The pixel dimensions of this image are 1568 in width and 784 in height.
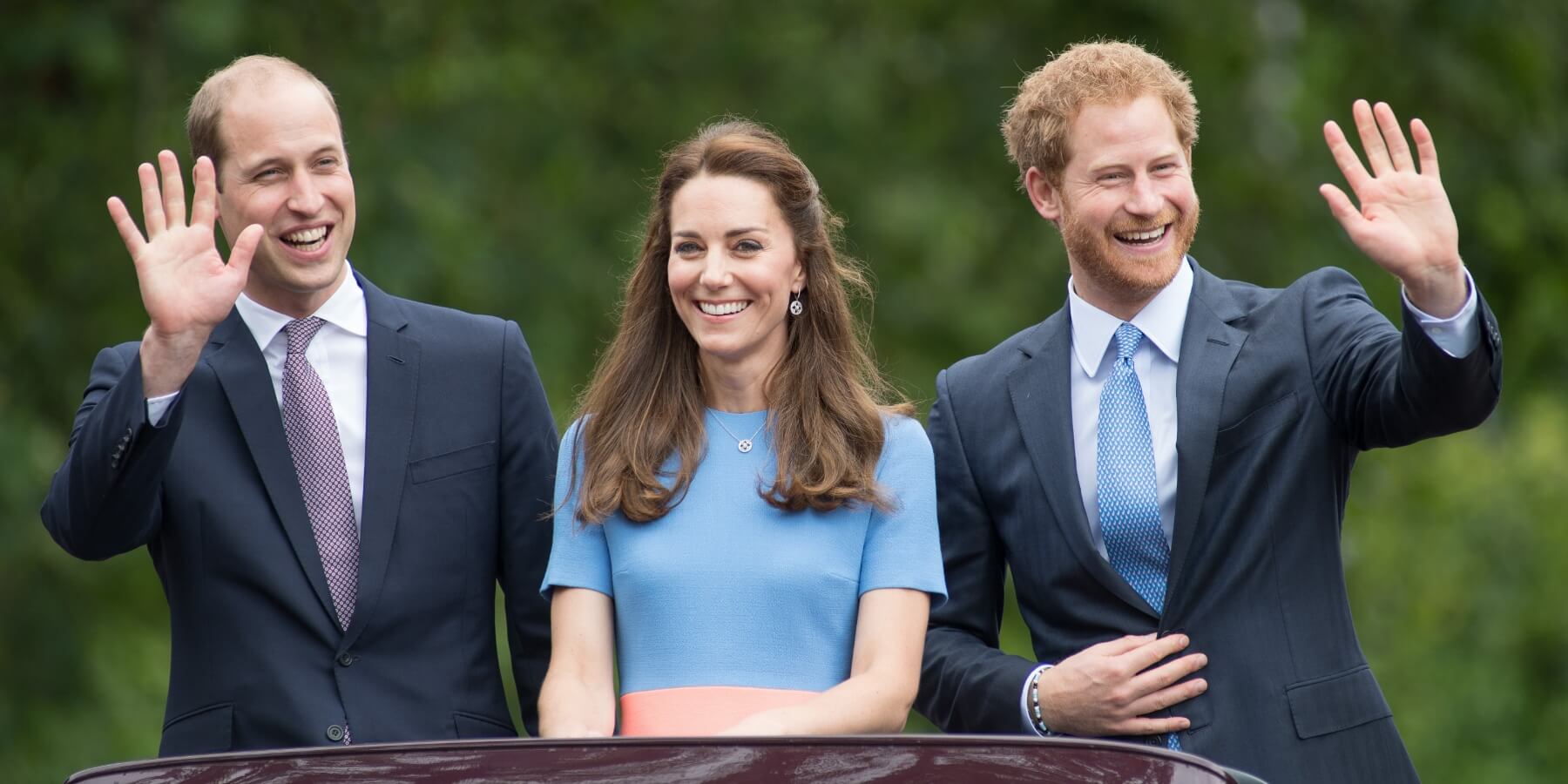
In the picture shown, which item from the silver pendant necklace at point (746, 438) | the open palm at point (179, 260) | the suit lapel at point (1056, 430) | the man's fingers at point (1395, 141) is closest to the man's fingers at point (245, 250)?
the open palm at point (179, 260)

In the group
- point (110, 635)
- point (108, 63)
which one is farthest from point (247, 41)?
point (110, 635)

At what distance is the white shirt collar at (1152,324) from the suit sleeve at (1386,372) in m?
0.25

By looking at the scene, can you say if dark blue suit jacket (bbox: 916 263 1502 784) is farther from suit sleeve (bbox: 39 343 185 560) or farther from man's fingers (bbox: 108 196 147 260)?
man's fingers (bbox: 108 196 147 260)

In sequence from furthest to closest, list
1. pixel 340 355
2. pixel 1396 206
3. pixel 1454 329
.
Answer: pixel 340 355 → pixel 1396 206 → pixel 1454 329

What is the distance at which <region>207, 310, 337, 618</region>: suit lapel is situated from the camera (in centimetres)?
442

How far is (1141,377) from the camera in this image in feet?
15.0

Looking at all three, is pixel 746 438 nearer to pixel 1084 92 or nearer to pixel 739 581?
pixel 739 581

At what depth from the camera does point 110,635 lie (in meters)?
11.5

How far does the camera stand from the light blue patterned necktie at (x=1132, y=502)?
4.41m

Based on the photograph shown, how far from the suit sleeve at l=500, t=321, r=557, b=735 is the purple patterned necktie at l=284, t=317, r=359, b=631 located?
331mm

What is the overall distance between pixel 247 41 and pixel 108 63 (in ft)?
2.03

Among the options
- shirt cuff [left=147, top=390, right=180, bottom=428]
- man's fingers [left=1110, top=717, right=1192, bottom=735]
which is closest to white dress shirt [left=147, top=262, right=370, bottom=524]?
shirt cuff [left=147, top=390, right=180, bottom=428]

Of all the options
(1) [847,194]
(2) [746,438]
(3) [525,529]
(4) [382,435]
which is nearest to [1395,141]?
(2) [746,438]

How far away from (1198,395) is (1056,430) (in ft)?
0.92
